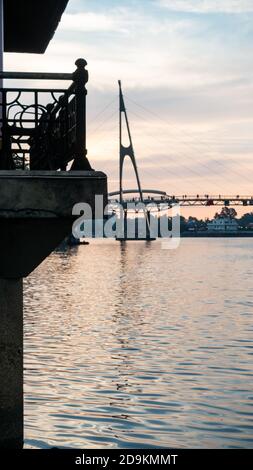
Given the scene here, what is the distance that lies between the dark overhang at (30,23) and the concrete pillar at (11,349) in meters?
7.52

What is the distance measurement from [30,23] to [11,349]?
31.6 feet

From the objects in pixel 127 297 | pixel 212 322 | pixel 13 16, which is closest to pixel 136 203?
pixel 127 297

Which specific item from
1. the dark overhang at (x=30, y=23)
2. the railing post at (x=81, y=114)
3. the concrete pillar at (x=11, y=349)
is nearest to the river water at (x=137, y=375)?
the concrete pillar at (x=11, y=349)

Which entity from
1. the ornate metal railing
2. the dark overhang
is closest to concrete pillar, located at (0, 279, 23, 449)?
the ornate metal railing

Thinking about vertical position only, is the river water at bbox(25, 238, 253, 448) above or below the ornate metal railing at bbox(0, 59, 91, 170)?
below

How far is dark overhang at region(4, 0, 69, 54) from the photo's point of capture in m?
17.8

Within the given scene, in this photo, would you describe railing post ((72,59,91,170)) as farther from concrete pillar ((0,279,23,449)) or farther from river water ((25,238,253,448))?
river water ((25,238,253,448))

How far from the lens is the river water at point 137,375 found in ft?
50.7

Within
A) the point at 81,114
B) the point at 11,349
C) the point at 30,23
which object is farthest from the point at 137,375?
the point at 81,114

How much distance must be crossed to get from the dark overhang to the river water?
23.1 feet

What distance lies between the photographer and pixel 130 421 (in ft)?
53.7

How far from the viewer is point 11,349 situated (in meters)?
11.5

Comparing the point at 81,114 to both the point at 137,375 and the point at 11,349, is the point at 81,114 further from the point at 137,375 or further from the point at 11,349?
the point at 137,375
